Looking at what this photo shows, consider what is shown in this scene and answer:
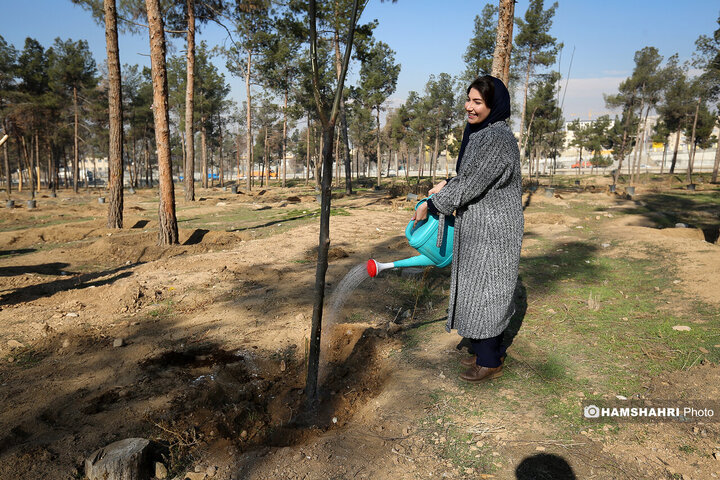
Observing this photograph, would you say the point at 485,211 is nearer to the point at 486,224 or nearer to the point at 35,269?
the point at 486,224

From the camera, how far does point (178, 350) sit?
397cm

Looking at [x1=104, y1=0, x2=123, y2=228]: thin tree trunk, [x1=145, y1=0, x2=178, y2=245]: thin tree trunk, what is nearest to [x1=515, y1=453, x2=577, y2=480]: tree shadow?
[x1=145, y1=0, x2=178, y2=245]: thin tree trunk

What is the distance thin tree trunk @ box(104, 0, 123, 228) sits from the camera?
9625mm

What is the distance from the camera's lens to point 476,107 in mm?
2588

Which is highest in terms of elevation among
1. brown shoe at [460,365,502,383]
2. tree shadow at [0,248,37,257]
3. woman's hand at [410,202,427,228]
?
woman's hand at [410,202,427,228]

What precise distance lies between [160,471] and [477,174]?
2.36 metres

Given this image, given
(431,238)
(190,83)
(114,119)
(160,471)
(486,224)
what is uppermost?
(190,83)

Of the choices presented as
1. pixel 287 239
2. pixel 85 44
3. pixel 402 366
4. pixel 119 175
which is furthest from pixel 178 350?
pixel 85 44

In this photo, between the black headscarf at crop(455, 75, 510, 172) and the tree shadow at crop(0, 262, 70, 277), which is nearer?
the black headscarf at crop(455, 75, 510, 172)

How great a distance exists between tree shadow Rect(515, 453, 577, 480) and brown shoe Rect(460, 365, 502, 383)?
732 mm

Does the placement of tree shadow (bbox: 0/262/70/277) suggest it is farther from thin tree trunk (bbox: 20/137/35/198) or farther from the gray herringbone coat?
thin tree trunk (bbox: 20/137/35/198)

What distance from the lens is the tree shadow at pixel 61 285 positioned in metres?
5.54

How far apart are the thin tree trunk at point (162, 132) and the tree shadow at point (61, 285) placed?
1515 millimetres

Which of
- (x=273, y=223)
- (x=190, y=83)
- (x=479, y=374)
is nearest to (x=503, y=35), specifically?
(x=273, y=223)
